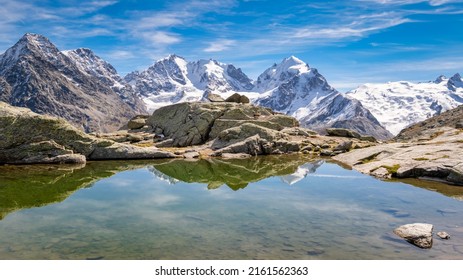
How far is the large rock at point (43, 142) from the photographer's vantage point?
58.2m

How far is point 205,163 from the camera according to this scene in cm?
6469

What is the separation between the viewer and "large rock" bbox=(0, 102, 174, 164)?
191 ft

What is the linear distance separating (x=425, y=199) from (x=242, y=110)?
64.3m

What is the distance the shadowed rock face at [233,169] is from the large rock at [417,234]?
819 inches

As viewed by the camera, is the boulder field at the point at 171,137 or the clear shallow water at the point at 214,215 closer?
the clear shallow water at the point at 214,215

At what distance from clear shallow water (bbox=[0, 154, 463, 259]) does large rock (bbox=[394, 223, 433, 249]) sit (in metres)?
0.49

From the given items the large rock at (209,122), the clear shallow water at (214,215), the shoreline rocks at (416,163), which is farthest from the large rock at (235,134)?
the clear shallow water at (214,215)

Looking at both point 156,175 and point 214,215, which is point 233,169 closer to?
point 156,175

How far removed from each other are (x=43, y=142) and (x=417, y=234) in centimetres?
5357

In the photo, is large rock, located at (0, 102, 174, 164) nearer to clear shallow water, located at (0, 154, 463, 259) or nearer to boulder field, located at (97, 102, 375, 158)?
clear shallow water, located at (0, 154, 463, 259)

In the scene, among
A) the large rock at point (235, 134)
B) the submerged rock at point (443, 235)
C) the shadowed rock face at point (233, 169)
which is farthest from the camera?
the large rock at point (235, 134)

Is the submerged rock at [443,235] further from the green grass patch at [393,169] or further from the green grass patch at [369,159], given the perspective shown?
the green grass patch at [369,159]

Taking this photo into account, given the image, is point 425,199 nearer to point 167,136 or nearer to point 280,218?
point 280,218

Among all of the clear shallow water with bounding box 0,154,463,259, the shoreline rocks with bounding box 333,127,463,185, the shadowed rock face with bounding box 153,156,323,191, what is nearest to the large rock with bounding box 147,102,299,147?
the shadowed rock face with bounding box 153,156,323,191
